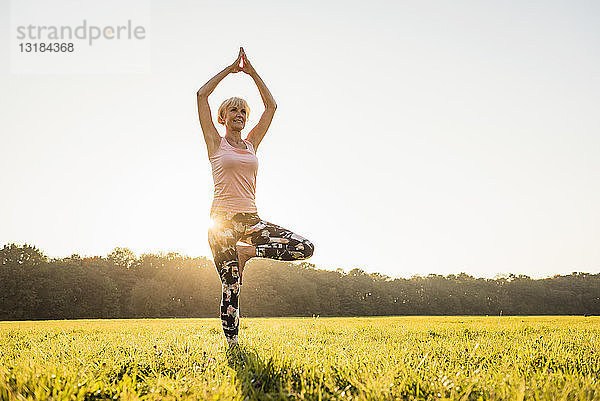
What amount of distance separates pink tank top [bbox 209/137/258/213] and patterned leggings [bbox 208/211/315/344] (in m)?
0.10

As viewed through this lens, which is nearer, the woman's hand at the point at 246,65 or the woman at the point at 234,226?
the woman at the point at 234,226

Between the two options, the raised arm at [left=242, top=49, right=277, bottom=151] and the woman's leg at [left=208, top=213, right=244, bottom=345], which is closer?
the woman's leg at [left=208, top=213, right=244, bottom=345]

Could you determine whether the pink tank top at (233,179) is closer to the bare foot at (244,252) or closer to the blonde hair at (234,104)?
the bare foot at (244,252)

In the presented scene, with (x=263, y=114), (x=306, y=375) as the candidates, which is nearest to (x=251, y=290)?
(x=263, y=114)

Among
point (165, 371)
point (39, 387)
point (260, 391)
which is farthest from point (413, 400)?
point (39, 387)

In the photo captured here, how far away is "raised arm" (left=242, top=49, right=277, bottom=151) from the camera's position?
575 centimetres

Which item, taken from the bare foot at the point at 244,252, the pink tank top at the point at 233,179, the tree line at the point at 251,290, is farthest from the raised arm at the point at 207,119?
the tree line at the point at 251,290

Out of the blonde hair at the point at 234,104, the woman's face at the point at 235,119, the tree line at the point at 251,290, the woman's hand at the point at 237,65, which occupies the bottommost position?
the tree line at the point at 251,290

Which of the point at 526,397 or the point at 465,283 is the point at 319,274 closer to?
the point at 465,283

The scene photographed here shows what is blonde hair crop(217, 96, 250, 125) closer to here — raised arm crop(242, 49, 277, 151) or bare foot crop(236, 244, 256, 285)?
raised arm crop(242, 49, 277, 151)

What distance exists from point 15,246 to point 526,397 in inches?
2369

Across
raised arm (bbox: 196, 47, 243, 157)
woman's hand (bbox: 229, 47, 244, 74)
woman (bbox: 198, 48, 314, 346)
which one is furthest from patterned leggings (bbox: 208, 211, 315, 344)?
woman's hand (bbox: 229, 47, 244, 74)

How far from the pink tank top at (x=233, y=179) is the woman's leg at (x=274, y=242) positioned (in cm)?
23

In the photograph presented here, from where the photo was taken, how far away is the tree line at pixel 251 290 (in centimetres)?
4891
